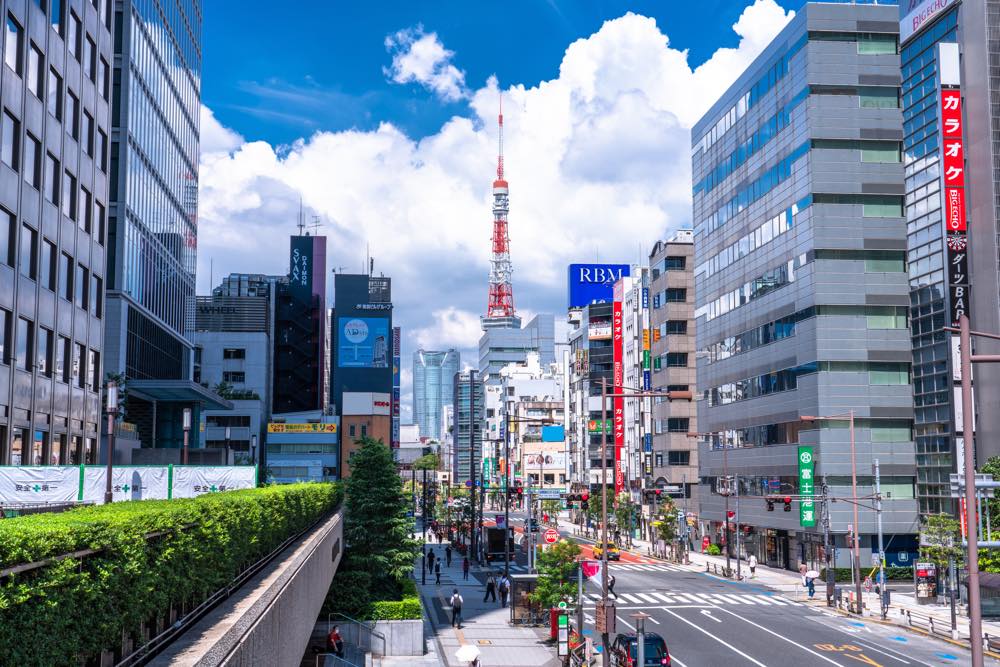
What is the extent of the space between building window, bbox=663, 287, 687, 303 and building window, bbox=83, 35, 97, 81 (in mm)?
70622

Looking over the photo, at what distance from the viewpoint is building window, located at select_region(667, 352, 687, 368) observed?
369ft

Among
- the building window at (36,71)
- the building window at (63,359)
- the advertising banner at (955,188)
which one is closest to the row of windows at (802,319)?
the advertising banner at (955,188)

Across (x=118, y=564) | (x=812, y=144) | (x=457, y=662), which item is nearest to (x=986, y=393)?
(x=812, y=144)

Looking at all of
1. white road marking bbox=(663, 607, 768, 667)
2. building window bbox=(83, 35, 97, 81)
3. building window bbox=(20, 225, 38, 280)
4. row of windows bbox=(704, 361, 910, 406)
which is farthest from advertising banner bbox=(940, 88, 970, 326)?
building window bbox=(20, 225, 38, 280)

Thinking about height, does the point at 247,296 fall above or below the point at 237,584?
above

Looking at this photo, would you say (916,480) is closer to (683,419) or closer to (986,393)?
(986,393)

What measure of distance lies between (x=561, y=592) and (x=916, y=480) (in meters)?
37.1

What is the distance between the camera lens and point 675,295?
371 feet

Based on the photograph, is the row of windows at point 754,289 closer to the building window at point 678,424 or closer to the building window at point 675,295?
the building window at point 675,295

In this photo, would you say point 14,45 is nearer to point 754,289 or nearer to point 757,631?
point 757,631

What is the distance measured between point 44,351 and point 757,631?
35.8 m

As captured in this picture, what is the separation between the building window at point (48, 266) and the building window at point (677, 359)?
245 ft

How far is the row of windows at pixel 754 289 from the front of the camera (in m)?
78.3

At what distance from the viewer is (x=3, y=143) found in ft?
140
